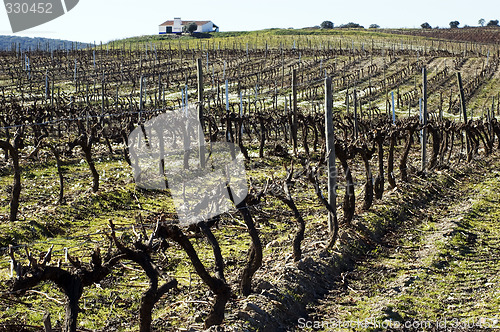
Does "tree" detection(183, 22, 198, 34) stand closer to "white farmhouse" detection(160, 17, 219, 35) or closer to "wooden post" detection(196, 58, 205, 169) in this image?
"white farmhouse" detection(160, 17, 219, 35)

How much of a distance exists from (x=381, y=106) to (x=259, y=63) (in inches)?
772

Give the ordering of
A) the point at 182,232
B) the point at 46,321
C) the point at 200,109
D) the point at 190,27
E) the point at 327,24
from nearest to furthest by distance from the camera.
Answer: the point at 46,321 < the point at 182,232 < the point at 200,109 < the point at 190,27 < the point at 327,24

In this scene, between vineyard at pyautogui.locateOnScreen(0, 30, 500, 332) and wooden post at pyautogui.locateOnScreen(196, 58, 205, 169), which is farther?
wooden post at pyautogui.locateOnScreen(196, 58, 205, 169)

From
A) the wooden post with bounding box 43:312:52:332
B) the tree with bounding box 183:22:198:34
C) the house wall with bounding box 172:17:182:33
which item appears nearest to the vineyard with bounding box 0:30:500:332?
the wooden post with bounding box 43:312:52:332

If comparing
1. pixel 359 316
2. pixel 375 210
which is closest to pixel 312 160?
pixel 375 210

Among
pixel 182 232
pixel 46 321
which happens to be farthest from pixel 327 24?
pixel 46 321

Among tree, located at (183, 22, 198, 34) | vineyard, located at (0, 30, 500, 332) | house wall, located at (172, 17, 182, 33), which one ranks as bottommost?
vineyard, located at (0, 30, 500, 332)

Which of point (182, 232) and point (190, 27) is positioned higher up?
point (190, 27)

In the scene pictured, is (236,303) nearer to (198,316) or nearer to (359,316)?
(198,316)

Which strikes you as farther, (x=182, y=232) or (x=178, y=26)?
(x=178, y=26)

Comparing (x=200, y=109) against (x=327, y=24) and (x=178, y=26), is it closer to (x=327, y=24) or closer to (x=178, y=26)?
(x=178, y=26)

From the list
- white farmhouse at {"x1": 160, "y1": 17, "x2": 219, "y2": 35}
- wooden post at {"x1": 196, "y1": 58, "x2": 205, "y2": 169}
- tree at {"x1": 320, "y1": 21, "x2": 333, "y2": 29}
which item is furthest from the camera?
tree at {"x1": 320, "y1": 21, "x2": 333, "y2": 29}

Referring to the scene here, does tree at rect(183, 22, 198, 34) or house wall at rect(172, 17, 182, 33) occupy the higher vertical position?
house wall at rect(172, 17, 182, 33)

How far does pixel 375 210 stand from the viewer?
1173 centimetres
